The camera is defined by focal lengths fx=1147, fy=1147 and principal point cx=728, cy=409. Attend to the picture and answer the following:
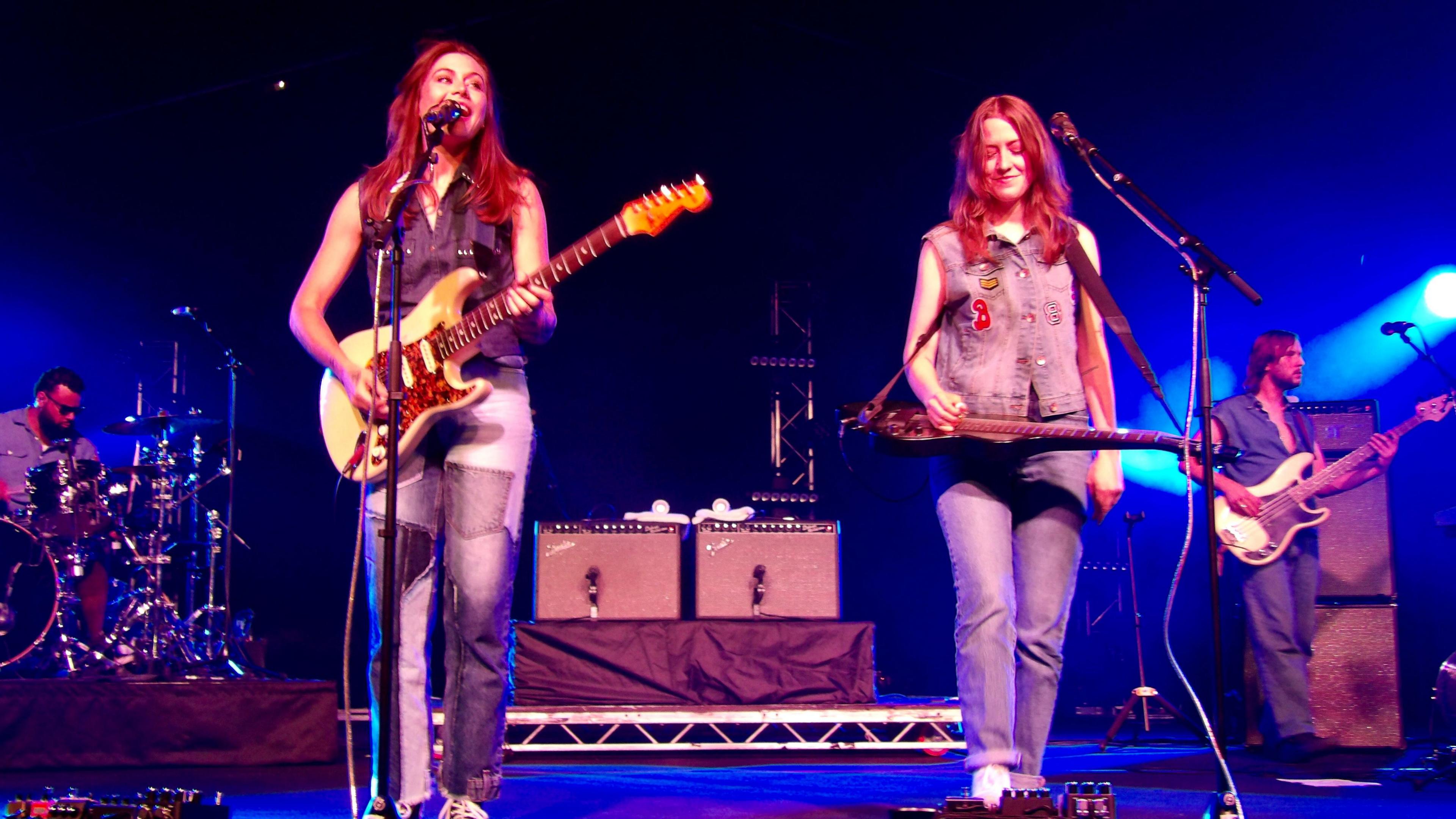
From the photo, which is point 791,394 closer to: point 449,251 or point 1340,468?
point 1340,468

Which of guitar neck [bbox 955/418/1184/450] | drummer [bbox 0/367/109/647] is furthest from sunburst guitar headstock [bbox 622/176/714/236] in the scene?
drummer [bbox 0/367/109/647]

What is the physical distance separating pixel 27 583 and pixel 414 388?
18.4 ft

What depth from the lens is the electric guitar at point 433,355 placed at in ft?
10.1

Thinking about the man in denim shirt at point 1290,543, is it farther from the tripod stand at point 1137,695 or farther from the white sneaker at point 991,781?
the white sneaker at point 991,781

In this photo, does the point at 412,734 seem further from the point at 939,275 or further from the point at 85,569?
the point at 85,569

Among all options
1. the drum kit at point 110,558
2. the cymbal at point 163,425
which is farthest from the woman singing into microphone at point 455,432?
the drum kit at point 110,558

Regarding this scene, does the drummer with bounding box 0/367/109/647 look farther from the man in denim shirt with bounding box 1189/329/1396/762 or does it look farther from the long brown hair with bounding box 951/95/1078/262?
the man in denim shirt with bounding box 1189/329/1396/762

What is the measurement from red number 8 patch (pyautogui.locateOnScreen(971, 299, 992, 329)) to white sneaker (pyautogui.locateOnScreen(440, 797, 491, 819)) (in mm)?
1975

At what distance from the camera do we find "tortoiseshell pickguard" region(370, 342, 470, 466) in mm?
3086

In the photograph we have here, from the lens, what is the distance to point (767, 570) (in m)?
5.87

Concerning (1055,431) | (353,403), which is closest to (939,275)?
(1055,431)

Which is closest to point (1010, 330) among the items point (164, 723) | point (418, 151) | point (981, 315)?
point (981, 315)

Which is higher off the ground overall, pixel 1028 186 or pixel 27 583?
pixel 1028 186

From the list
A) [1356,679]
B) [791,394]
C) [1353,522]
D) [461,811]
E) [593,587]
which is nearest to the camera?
[461,811]
